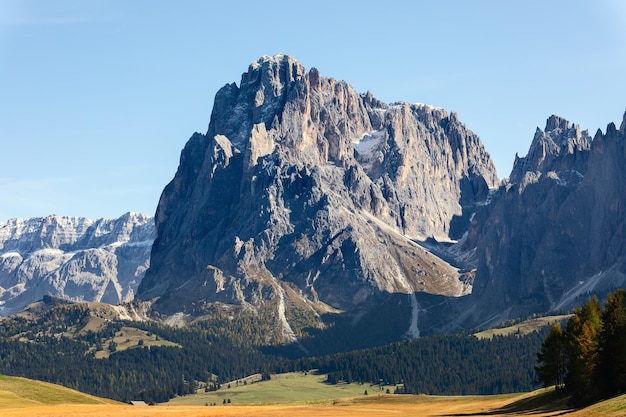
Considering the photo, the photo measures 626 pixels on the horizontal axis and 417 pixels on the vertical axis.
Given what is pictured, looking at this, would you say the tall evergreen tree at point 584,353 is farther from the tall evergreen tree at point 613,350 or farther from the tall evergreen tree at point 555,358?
the tall evergreen tree at point 555,358

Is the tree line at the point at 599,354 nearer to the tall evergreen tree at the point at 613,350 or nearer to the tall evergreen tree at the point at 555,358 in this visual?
the tall evergreen tree at the point at 613,350

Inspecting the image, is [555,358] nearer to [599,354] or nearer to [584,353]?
[584,353]

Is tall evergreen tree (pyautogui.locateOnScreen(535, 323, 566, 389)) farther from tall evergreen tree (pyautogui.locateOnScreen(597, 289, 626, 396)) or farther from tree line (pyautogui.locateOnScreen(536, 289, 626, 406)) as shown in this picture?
tall evergreen tree (pyautogui.locateOnScreen(597, 289, 626, 396))

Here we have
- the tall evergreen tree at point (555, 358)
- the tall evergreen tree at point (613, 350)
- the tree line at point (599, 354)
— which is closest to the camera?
the tall evergreen tree at point (613, 350)

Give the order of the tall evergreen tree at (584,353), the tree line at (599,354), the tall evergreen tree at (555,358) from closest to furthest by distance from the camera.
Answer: the tree line at (599,354), the tall evergreen tree at (584,353), the tall evergreen tree at (555,358)

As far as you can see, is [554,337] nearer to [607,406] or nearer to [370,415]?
[370,415]

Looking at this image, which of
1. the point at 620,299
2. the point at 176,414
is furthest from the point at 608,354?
the point at 176,414

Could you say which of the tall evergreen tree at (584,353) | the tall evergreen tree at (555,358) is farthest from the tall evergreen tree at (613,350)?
the tall evergreen tree at (555,358)

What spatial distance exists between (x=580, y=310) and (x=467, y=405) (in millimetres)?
34036

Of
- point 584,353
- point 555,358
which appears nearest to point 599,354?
point 584,353

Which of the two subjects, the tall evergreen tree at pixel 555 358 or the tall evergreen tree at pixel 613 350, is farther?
the tall evergreen tree at pixel 555 358

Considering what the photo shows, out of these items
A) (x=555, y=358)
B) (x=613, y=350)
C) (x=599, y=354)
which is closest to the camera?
(x=613, y=350)

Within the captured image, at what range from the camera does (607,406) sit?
109062mm

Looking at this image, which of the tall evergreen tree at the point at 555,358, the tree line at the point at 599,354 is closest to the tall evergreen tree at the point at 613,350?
the tree line at the point at 599,354
